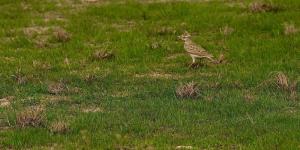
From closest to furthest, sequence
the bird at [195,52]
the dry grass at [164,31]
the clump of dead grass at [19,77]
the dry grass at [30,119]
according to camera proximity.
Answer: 1. the dry grass at [30,119]
2. the clump of dead grass at [19,77]
3. the bird at [195,52]
4. the dry grass at [164,31]

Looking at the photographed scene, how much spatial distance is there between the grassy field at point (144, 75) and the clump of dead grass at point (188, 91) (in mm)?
163

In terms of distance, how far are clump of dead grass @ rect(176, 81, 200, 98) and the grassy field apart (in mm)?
163

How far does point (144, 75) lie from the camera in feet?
50.4

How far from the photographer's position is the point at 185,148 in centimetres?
974

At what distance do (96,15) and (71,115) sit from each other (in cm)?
1034

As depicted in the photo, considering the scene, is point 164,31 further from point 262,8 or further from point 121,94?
point 121,94

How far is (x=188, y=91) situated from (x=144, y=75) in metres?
2.55

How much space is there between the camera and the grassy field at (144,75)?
10500 millimetres

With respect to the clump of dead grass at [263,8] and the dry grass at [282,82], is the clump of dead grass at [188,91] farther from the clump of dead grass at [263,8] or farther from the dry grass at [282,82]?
the clump of dead grass at [263,8]

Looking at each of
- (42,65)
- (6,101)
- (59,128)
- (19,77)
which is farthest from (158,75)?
(59,128)

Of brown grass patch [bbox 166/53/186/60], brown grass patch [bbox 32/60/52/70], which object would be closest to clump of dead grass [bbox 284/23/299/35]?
brown grass patch [bbox 166/53/186/60]

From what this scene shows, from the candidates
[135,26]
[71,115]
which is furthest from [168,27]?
[71,115]

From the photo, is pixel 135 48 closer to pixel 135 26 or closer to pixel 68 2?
pixel 135 26

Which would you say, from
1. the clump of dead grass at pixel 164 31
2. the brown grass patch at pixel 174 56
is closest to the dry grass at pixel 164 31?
the clump of dead grass at pixel 164 31
